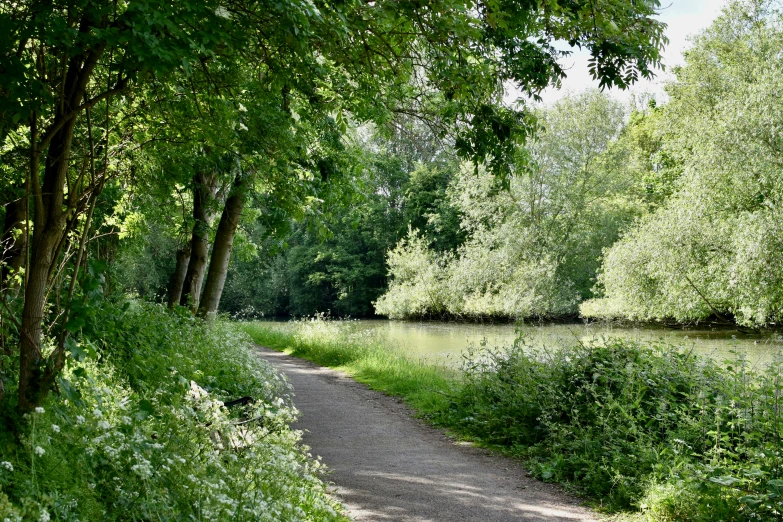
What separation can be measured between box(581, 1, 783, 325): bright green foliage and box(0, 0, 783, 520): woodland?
0.33 feet

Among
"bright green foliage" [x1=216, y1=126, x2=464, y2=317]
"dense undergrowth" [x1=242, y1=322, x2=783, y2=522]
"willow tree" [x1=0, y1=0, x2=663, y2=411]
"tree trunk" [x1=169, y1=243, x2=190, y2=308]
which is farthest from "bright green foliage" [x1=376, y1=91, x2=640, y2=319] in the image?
"willow tree" [x1=0, y1=0, x2=663, y2=411]

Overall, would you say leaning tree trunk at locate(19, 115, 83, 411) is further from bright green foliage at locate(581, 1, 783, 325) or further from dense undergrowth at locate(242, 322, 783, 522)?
bright green foliage at locate(581, 1, 783, 325)

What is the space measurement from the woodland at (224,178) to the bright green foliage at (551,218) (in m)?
10.6

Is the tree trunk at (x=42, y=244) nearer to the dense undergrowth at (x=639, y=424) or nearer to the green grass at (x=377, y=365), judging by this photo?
the dense undergrowth at (x=639, y=424)

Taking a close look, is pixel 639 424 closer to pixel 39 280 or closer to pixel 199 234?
pixel 39 280

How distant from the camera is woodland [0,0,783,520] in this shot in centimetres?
341

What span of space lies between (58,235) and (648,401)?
6.30 m

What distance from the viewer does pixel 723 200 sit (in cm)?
2373

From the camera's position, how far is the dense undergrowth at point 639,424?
216 inches

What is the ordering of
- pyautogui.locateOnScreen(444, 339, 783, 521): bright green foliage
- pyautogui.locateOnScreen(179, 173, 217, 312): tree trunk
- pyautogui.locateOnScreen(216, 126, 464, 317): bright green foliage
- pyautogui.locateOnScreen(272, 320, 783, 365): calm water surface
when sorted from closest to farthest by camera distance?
pyautogui.locateOnScreen(444, 339, 783, 521): bright green foliage
pyautogui.locateOnScreen(179, 173, 217, 312): tree trunk
pyautogui.locateOnScreen(272, 320, 783, 365): calm water surface
pyautogui.locateOnScreen(216, 126, 464, 317): bright green foliage

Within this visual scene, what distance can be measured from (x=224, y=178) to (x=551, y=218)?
31534 mm

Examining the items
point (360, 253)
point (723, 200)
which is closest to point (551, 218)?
point (723, 200)

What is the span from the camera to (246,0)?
13.9ft

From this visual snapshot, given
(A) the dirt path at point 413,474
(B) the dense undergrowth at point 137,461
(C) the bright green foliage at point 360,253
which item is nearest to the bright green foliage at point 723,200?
(A) the dirt path at point 413,474
